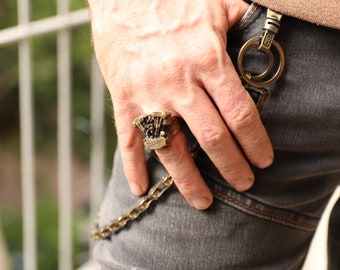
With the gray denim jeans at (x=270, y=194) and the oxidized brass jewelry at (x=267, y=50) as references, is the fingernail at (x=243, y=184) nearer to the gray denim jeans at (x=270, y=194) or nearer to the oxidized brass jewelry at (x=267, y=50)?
the gray denim jeans at (x=270, y=194)

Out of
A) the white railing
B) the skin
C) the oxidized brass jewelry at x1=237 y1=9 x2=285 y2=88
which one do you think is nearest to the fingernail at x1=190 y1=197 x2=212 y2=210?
the skin

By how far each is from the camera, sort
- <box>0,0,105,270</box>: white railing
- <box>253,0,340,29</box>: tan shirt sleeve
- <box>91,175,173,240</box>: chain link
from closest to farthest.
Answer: <box>253,0,340,29</box>: tan shirt sleeve
<box>91,175,173,240</box>: chain link
<box>0,0,105,270</box>: white railing

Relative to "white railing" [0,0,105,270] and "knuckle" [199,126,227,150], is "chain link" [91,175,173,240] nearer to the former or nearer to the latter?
"knuckle" [199,126,227,150]

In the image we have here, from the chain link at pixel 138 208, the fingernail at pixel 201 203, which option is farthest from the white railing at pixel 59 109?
the fingernail at pixel 201 203

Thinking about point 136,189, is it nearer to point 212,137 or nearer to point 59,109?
point 212,137

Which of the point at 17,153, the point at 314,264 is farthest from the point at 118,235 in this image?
the point at 17,153

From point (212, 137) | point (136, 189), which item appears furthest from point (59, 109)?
point (212, 137)
